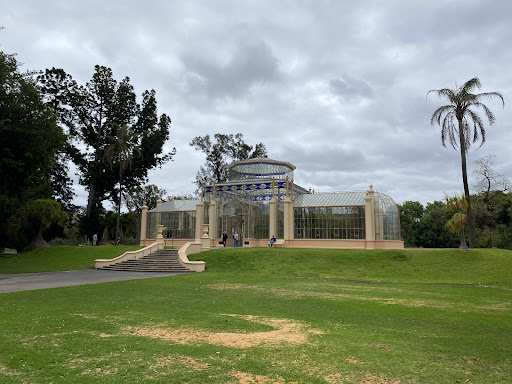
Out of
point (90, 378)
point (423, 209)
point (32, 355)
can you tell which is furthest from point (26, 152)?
point (423, 209)

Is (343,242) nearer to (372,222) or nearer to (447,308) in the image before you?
(372,222)

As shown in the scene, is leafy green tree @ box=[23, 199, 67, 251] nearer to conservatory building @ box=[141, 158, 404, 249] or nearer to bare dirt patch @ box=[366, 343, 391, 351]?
conservatory building @ box=[141, 158, 404, 249]

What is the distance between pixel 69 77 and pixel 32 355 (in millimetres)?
46523

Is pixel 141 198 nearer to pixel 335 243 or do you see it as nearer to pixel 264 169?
pixel 264 169

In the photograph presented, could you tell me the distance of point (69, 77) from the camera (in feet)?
148

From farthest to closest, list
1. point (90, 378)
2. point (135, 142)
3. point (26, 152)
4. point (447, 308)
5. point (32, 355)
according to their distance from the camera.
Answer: point (135, 142)
point (26, 152)
point (447, 308)
point (32, 355)
point (90, 378)

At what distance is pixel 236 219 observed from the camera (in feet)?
109

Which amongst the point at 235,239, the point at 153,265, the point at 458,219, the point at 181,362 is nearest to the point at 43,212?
the point at 153,265

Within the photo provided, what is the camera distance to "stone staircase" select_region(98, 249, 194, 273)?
75.4 feet

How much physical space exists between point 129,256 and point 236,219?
10.3 m

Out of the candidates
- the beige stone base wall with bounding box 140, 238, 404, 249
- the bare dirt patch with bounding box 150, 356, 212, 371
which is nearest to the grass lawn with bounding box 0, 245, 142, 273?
the beige stone base wall with bounding box 140, 238, 404, 249

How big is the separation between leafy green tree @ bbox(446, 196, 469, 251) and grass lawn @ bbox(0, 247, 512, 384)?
8102 millimetres

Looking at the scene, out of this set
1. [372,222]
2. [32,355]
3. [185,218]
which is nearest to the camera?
[32,355]

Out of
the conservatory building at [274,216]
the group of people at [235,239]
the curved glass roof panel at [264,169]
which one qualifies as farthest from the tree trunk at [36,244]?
the curved glass roof panel at [264,169]
